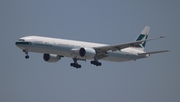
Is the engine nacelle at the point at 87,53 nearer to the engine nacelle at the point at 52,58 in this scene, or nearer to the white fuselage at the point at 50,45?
the white fuselage at the point at 50,45

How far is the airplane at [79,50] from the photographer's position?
233 feet

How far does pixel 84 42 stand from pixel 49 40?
772 cm

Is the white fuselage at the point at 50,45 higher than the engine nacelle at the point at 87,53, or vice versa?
the white fuselage at the point at 50,45

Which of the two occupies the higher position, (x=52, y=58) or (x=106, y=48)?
(x=106, y=48)

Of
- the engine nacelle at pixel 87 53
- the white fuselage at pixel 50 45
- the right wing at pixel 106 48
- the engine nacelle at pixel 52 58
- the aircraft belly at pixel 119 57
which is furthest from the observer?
the engine nacelle at pixel 52 58

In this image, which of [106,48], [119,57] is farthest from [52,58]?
[119,57]

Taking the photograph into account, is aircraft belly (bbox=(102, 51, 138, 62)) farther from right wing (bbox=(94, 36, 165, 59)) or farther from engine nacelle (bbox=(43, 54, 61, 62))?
engine nacelle (bbox=(43, 54, 61, 62))

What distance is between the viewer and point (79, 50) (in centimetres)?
7369

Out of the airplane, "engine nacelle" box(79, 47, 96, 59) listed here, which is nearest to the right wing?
the airplane

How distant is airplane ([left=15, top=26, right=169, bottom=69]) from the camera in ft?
233

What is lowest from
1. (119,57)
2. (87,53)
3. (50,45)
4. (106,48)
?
(119,57)

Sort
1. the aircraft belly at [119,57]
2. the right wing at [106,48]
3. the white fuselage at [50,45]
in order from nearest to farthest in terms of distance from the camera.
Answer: the white fuselage at [50,45], the right wing at [106,48], the aircraft belly at [119,57]

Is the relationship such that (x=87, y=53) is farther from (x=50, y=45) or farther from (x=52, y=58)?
(x=52, y=58)

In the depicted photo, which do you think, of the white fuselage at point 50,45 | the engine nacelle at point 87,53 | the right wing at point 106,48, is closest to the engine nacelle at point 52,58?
the white fuselage at point 50,45
